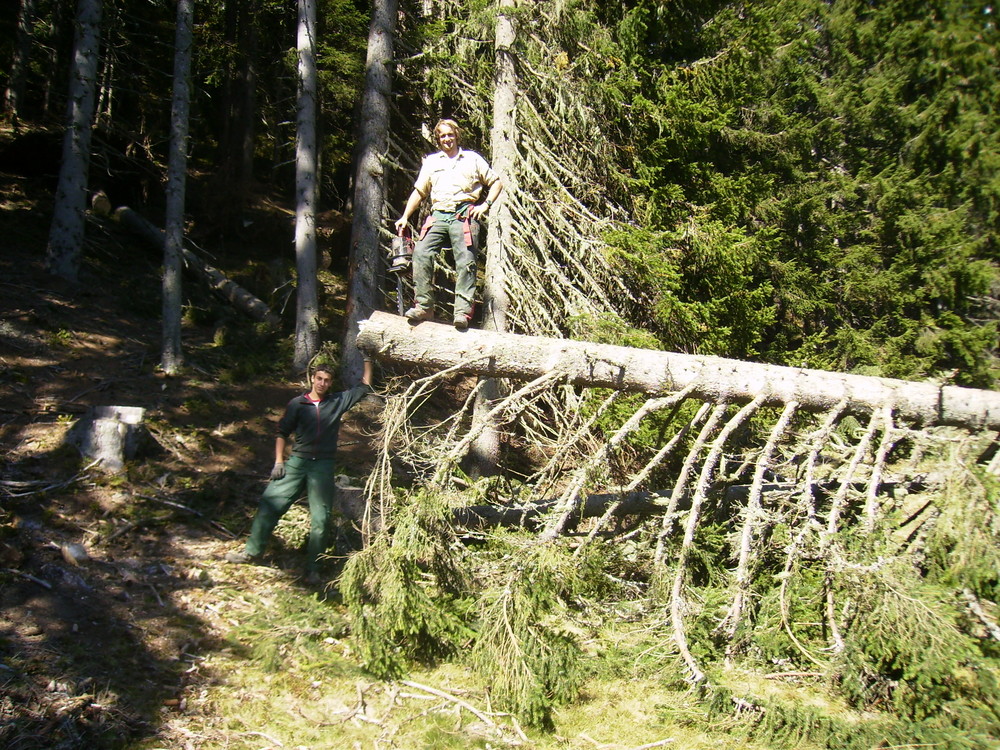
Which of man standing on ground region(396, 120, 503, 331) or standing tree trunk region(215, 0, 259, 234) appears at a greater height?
standing tree trunk region(215, 0, 259, 234)

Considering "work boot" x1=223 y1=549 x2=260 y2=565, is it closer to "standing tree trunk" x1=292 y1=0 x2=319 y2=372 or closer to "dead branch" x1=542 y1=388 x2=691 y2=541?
"dead branch" x1=542 y1=388 x2=691 y2=541

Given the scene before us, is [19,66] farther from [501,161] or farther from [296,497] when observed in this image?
[296,497]

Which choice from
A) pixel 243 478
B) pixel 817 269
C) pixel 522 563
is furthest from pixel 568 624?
pixel 817 269

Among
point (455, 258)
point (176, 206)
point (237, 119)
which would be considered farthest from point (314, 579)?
point (237, 119)

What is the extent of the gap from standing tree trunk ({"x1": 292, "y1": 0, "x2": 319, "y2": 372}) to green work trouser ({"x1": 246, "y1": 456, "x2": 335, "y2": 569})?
5757mm

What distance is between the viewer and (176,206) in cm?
1113

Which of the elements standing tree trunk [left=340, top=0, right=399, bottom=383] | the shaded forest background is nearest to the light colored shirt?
the shaded forest background

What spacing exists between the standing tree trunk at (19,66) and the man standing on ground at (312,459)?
47.4 ft

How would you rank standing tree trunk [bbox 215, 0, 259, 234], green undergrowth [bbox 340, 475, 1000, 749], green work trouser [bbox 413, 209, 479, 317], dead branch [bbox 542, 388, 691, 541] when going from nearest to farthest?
green undergrowth [bbox 340, 475, 1000, 749] < dead branch [bbox 542, 388, 691, 541] < green work trouser [bbox 413, 209, 479, 317] < standing tree trunk [bbox 215, 0, 259, 234]

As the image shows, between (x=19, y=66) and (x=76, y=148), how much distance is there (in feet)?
22.6

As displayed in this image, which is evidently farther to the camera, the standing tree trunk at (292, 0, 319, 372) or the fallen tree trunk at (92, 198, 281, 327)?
the fallen tree trunk at (92, 198, 281, 327)

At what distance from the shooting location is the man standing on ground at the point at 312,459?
6.58 metres

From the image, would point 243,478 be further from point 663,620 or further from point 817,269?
point 817,269

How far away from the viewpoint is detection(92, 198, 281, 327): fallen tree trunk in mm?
14031
